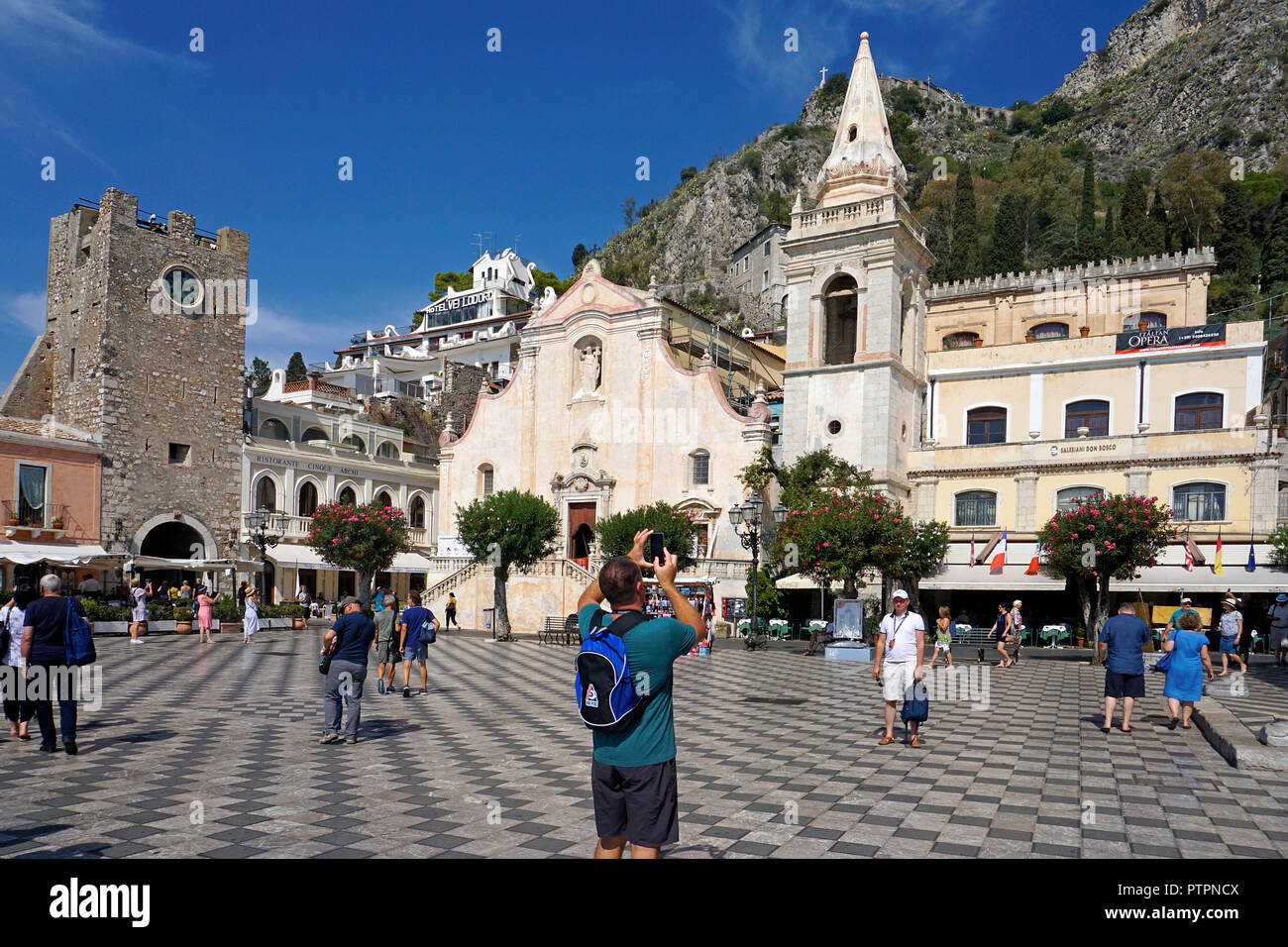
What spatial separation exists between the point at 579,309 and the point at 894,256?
1405 centimetres

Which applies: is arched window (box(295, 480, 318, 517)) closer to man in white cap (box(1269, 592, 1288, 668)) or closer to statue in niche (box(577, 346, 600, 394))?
statue in niche (box(577, 346, 600, 394))

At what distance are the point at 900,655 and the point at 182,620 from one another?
85.9 ft

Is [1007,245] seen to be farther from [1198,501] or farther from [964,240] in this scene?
[1198,501]

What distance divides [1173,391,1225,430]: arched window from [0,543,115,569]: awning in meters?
39.7

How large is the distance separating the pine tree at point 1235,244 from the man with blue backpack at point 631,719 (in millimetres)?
64809

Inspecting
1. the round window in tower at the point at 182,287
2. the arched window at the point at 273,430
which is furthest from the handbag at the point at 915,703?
the arched window at the point at 273,430

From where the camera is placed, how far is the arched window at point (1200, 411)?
109 ft

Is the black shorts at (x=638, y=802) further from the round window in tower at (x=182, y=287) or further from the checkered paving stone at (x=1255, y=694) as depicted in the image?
the round window in tower at (x=182, y=287)

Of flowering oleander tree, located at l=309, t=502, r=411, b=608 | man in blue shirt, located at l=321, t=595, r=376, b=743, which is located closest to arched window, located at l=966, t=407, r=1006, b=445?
flowering oleander tree, located at l=309, t=502, r=411, b=608

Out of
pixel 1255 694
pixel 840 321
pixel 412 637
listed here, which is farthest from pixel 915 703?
pixel 840 321

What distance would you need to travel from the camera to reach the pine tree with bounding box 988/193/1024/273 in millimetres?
59344
